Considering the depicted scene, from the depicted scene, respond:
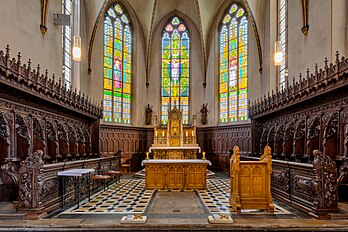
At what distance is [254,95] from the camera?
16578mm

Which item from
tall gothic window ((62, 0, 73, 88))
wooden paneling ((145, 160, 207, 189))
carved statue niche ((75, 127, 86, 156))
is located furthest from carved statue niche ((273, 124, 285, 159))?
tall gothic window ((62, 0, 73, 88))

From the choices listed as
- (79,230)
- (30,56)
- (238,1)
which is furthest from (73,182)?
(238,1)

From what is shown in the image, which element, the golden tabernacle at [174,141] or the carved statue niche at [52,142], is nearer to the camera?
the carved statue niche at [52,142]

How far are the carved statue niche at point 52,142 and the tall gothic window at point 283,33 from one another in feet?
33.5

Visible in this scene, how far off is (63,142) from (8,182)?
161 inches

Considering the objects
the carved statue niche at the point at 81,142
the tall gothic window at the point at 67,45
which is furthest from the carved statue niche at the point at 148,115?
the carved statue niche at the point at 81,142

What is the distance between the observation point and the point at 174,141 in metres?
16.4

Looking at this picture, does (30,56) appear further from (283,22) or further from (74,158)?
(283,22)

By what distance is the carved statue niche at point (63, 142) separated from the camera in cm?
1123

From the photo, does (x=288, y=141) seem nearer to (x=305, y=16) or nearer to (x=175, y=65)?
(x=305, y=16)

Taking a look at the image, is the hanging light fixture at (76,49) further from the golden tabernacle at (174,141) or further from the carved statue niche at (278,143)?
the carved statue niche at (278,143)

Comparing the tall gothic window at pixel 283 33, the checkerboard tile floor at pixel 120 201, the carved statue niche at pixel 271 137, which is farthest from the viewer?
the tall gothic window at pixel 283 33

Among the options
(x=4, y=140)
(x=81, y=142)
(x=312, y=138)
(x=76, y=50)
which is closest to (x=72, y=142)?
(x=81, y=142)

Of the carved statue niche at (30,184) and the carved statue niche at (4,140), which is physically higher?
the carved statue niche at (4,140)
